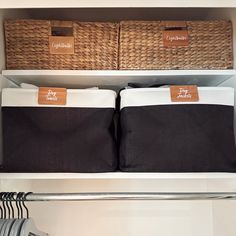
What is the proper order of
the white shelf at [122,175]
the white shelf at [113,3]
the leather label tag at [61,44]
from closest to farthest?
the white shelf at [113,3] → the white shelf at [122,175] → the leather label tag at [61,44]

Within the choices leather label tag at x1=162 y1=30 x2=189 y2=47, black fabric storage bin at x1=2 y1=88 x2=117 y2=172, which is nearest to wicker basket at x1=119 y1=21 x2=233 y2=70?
leather label tag at x1=162 y1=30 x2=189 y2=47

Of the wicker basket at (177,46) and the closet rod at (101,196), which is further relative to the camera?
the wicker basket at (177,46)

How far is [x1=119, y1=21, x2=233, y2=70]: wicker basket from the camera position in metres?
1.19

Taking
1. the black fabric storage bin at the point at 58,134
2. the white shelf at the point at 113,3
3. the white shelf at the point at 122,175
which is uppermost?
the white shelf at the point at 113,3

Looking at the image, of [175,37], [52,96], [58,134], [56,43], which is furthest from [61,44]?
[175,37]

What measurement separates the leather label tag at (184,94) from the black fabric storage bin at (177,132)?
0.02 meters

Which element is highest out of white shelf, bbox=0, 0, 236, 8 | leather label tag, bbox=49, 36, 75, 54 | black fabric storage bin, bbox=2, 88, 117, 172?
white shelf, bbox=0, 0, 236, 8

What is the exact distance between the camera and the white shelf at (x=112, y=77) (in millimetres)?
1157

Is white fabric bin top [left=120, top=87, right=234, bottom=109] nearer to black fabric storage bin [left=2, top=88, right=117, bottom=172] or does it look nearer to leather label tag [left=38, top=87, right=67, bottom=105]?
black fabric storage bin [left=2, top=88, right=117, bottom=172]

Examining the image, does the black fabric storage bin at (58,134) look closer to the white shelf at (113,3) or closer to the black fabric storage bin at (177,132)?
the black fabric storage bin at (177,132)

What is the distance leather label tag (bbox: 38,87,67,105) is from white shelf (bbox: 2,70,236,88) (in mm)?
78

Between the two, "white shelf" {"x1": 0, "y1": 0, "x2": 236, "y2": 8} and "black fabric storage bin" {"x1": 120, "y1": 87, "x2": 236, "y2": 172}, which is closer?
"white shelf" {"x1": 0, "y1": 0, "x2": 236, "y2": 8}

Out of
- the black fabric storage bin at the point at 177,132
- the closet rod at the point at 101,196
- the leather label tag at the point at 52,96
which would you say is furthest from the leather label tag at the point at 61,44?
the closet rod at the point at 101,196

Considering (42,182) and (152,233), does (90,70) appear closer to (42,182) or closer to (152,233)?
(42,182)
